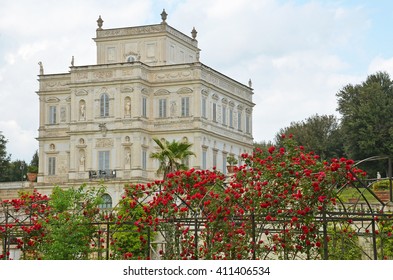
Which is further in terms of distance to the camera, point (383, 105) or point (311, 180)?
point (383, 105)

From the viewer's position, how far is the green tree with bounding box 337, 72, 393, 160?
182ft

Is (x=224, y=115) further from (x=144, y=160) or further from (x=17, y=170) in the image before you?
(x=17, y=170)

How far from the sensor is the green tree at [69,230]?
59.0ft

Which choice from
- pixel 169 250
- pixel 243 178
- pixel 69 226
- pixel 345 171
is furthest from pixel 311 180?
pixel 69 226

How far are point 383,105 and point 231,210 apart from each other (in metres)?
42.5

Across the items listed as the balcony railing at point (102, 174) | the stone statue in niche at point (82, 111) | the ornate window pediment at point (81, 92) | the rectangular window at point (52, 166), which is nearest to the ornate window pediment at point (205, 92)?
the balcony railing at point (102, 174)

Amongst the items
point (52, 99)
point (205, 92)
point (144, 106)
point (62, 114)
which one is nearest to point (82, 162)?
point (62, 114)

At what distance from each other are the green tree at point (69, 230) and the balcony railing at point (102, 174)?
120 feet

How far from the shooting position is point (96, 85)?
189ft

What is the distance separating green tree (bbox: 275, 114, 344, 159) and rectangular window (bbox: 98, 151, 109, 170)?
17.5 meters

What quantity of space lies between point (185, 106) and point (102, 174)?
6822mm

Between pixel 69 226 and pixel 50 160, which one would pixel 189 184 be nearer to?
pixel 69 226

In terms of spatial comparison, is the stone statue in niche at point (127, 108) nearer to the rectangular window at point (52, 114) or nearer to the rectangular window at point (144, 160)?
the rectangular window at point (144, 160)

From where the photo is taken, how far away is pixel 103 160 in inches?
2234
